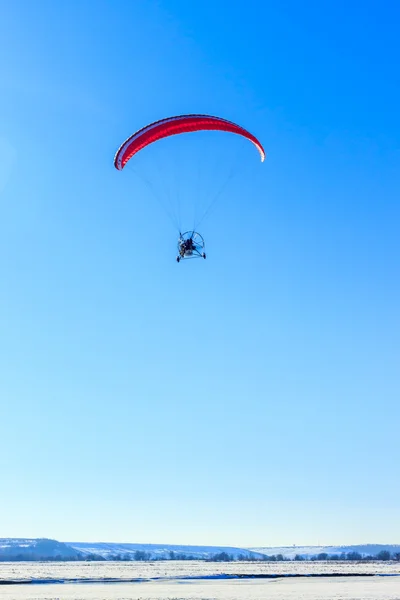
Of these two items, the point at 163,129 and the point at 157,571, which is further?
the point at 157,571

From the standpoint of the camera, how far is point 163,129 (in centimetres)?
2903

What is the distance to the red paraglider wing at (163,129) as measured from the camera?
94.7 ft

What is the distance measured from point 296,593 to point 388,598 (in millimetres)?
6389

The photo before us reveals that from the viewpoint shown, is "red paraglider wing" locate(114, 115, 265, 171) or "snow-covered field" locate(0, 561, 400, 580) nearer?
"red paraglider wing" locate(114, 115, 265, 171)

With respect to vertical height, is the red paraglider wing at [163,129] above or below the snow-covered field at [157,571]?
above

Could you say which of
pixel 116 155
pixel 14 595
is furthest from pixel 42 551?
pixel 116 155

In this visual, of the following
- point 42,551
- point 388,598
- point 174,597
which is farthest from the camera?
point 42,551

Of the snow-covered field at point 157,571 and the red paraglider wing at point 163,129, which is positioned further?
the snow-covered field at point 157,571

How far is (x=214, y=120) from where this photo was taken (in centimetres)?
2933

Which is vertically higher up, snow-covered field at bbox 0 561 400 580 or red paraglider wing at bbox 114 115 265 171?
red paraglider wing at bbox 114 115 265 171

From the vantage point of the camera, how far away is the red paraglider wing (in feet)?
94.7

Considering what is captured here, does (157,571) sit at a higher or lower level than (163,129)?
lower

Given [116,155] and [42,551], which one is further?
[42,551]

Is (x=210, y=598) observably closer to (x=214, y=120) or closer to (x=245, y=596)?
(x=245, y=596)
